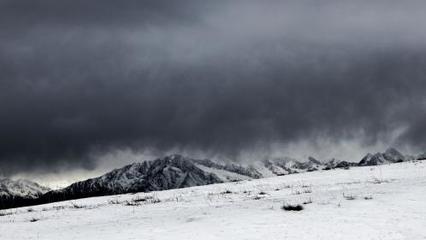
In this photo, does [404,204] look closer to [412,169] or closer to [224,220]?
[224,220]

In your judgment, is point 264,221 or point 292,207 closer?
point 264,221

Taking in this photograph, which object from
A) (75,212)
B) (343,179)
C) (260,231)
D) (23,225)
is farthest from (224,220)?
(343,179)

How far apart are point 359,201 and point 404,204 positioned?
6.43ft

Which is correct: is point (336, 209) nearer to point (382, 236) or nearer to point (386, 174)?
point (382, 236)

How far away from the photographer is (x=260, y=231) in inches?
798

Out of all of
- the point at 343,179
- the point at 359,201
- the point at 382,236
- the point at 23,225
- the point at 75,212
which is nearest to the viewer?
the point at 382,236

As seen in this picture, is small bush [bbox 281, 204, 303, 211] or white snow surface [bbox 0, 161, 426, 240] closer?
white snow surface [bbox 0, 161, 426, 240]

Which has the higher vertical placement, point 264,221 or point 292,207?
point 292,207

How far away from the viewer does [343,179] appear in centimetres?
4106

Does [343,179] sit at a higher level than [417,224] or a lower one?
higher

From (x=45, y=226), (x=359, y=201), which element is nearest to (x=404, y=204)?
(x=359, y=201)

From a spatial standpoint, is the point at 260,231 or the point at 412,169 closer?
the point at 260,231

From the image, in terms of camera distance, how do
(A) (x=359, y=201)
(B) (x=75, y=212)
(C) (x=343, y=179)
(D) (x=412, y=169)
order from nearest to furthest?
(A) (x=359, y=201), (B) (x=75, y=212), (C) (x=343, y=179), (D) (x=412, y=169)

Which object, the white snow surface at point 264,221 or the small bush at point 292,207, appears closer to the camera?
the white snow surface at point 264,221
